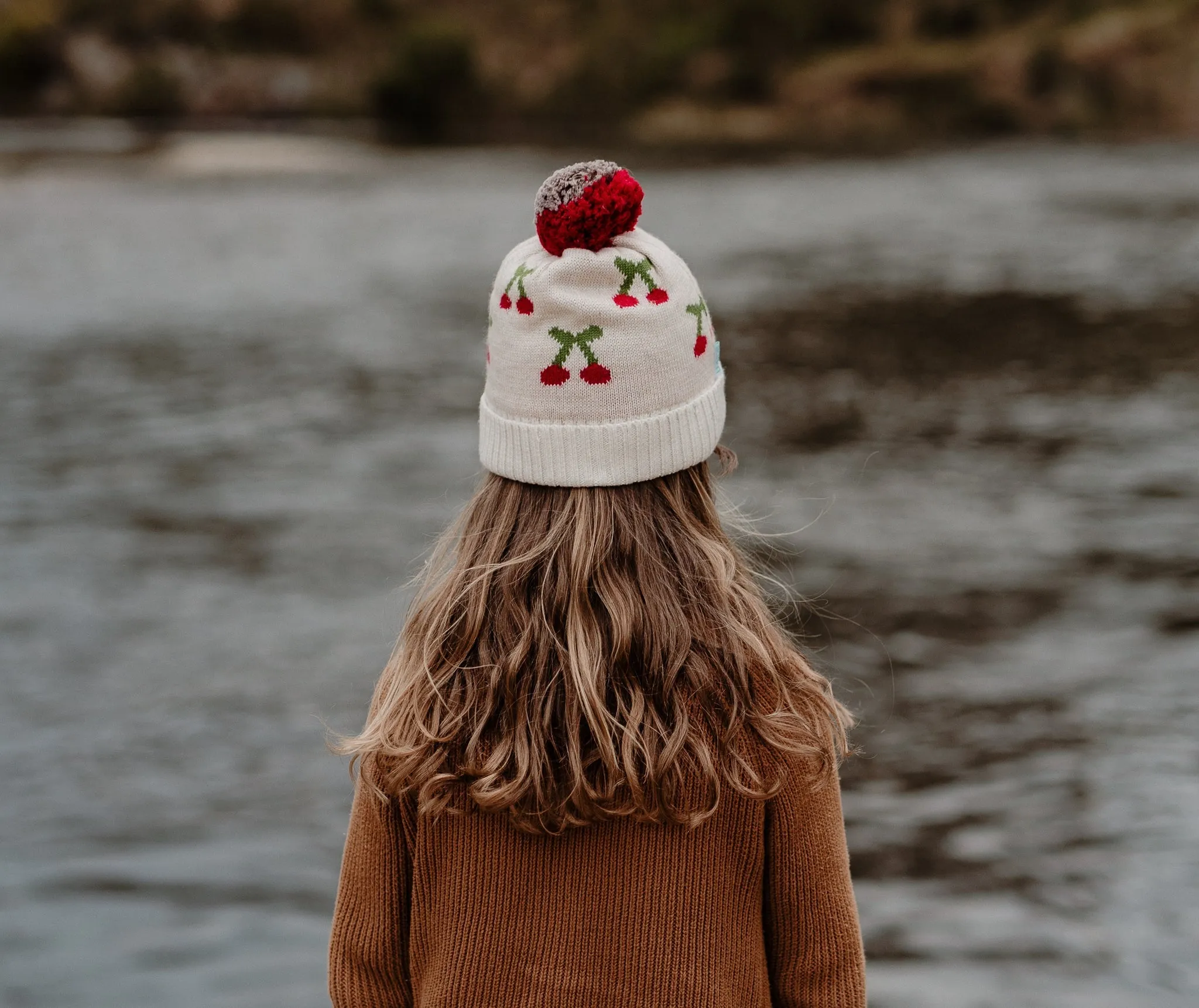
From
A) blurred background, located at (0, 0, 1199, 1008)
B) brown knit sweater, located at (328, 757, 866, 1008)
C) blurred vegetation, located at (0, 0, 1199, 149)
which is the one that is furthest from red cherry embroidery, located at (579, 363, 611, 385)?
blurred vegetation, located at (0, 0, 1199, 149)

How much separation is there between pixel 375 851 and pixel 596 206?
0.82m

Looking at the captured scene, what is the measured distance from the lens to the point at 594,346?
1683 millimetres

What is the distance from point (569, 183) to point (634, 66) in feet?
207

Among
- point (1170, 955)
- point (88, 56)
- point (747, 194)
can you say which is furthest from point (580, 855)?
point (88, 56)

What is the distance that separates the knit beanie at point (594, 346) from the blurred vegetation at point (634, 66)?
1522 inches

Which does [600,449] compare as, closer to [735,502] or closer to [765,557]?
[765,557]

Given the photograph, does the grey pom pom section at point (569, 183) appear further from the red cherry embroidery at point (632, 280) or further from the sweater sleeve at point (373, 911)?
the sweater sleeve at point (373, 911)

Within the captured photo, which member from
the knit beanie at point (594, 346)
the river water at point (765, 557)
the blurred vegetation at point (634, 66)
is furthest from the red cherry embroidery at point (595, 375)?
the blurred vegetation at point (634, 66)

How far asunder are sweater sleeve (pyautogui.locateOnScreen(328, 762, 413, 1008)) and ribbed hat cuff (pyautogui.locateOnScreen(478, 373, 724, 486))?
434mm

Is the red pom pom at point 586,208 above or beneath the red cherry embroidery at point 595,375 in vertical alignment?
above

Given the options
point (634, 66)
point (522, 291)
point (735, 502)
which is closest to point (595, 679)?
point (522, 291)

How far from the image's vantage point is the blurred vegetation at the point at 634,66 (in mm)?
46000

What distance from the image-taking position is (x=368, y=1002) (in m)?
1.80

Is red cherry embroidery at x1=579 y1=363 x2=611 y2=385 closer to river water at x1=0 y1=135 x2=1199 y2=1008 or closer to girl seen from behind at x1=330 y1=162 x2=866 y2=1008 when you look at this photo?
girl seen from behind at x1=330 y1=162 x2=866 y2=1008
